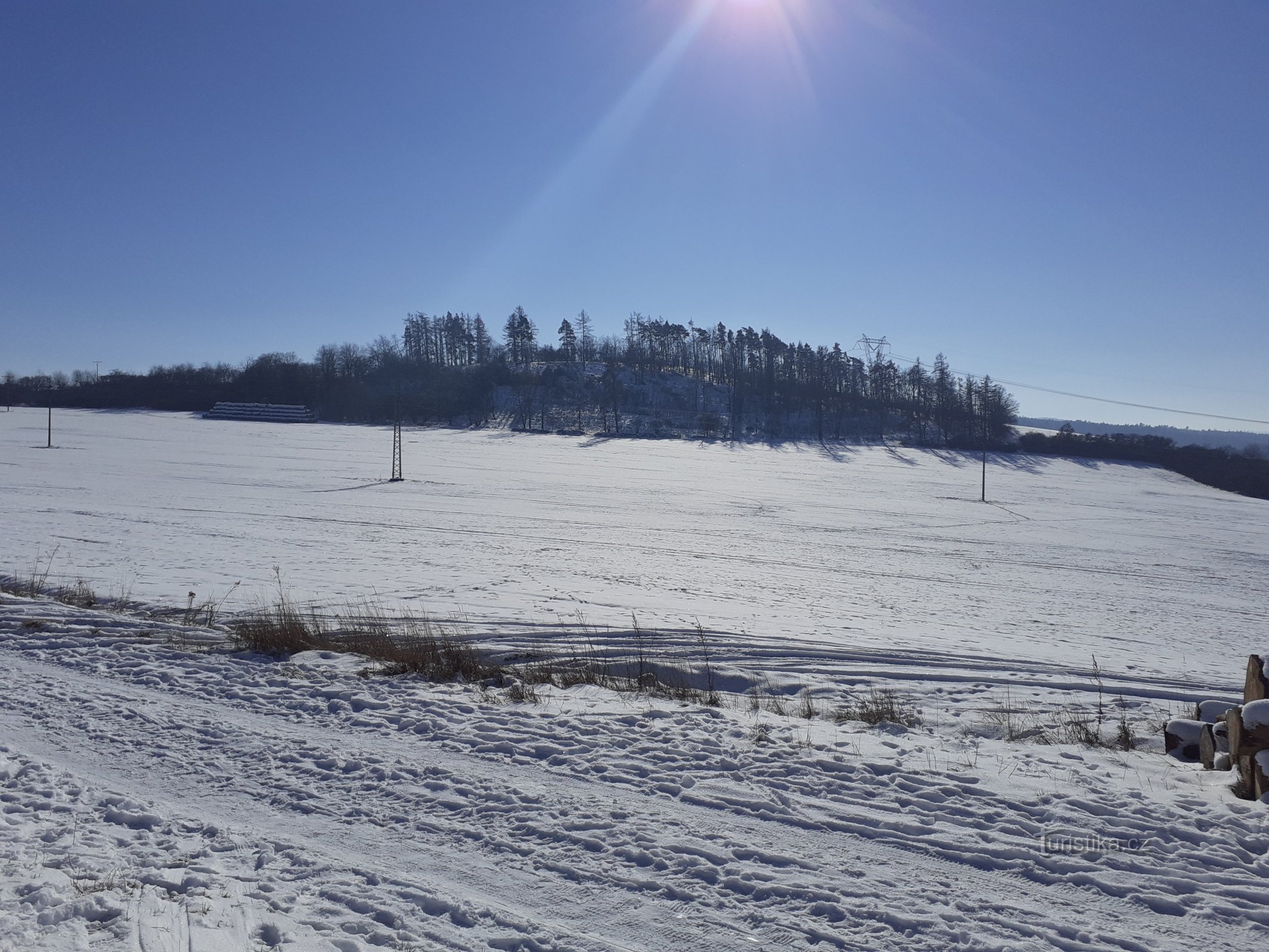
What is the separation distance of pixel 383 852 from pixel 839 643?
975 centimetres

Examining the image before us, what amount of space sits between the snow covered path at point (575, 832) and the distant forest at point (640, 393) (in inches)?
3728

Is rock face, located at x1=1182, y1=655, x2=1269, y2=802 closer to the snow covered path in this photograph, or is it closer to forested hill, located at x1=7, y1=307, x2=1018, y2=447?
the snow covered path

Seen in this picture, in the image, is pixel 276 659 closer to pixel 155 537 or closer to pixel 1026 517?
pixel 155 537

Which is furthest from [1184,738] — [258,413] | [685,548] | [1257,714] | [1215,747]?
[258,413]

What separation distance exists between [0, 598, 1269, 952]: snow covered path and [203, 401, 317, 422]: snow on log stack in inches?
4310

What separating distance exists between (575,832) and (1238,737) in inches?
204

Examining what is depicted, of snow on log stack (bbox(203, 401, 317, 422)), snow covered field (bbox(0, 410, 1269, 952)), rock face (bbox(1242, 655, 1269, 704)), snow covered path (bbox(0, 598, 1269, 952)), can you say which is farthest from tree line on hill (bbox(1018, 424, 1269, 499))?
snow on log stack (bbox(203, 401, 317, 422))

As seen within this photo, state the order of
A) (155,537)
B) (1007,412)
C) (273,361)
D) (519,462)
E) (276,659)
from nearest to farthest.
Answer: (276,659), (155,537), (519,462), (1007,412), (273,361)

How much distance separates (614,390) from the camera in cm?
11219

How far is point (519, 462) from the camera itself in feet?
214

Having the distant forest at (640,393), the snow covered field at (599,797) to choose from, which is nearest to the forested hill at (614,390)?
the distant forest at (640,393)

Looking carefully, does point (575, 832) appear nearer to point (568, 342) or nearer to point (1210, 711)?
point (1210, 711)

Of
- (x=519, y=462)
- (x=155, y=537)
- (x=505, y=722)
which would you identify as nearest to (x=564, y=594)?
(x=505, y=722)

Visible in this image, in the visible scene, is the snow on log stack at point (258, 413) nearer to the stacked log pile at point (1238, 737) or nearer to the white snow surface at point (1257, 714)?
the stacked log pile at point (1238, 737)
